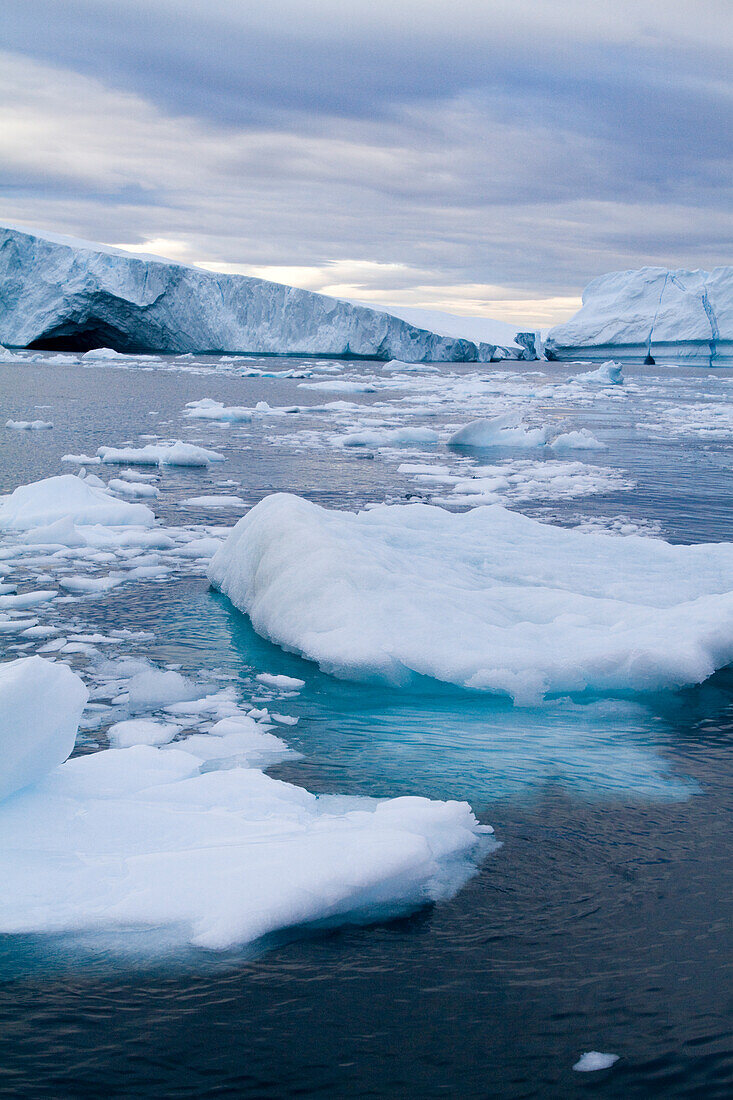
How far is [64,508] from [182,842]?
5878 mm

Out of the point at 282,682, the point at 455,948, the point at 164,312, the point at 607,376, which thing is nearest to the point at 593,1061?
the point at 455,948

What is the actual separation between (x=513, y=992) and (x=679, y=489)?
992 centimetres

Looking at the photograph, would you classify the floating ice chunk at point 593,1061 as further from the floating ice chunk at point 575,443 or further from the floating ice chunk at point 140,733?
the floating ice chunk at point 575,443

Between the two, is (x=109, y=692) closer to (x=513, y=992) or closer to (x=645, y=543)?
(x=513, y=992)

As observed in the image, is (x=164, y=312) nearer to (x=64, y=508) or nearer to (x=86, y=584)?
(x=64, y=508)

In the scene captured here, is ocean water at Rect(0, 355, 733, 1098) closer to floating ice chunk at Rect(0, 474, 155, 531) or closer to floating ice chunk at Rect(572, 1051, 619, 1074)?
floating ice chunk at Rect(572, 1051, 619, 1074)

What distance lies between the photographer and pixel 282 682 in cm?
476

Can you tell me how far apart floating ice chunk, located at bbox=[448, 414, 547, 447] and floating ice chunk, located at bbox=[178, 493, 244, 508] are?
6.87m

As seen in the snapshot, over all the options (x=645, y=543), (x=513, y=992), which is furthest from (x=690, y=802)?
(x=645, y=543)

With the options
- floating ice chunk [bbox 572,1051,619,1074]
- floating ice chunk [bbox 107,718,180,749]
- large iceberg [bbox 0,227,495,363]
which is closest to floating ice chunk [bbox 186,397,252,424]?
floating ice chunk [bbox 107,718,180,749]

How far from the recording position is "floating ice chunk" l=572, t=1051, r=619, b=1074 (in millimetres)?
2248

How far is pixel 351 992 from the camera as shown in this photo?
8.14ft

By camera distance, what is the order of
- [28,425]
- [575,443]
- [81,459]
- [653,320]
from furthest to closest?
[653,320]
[575,443]
[28,425]
[81,459]

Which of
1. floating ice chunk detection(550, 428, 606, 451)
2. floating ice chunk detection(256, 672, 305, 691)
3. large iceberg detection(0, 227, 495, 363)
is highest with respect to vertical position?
large iceberg detection(0, 227, 495, 363)
